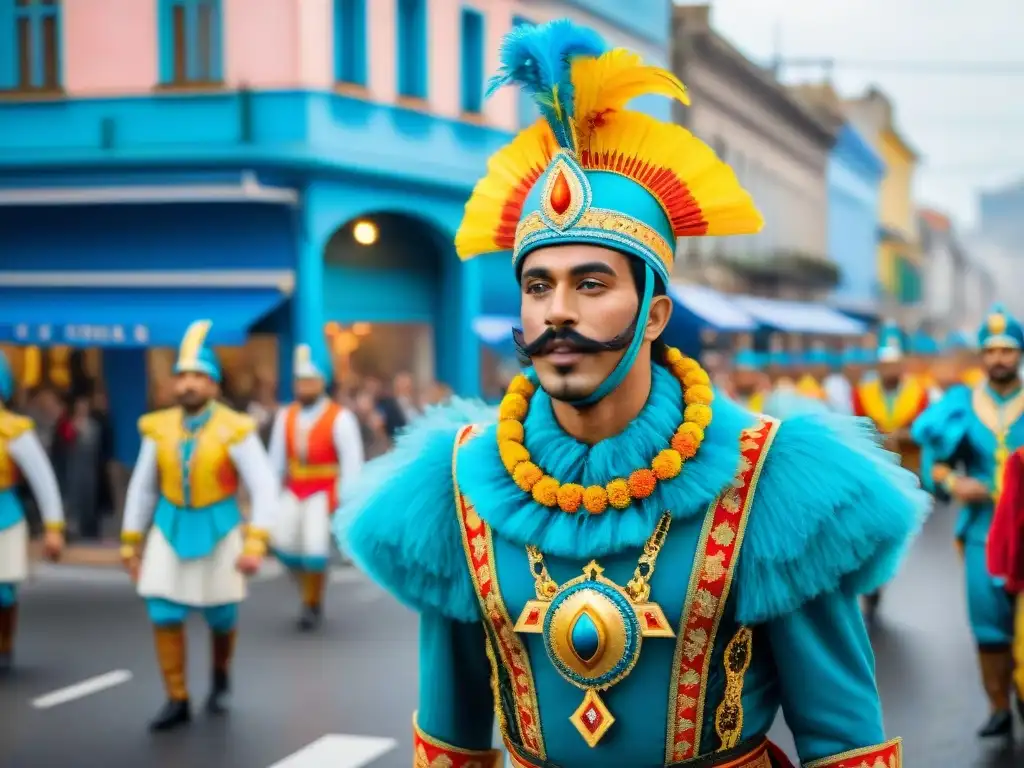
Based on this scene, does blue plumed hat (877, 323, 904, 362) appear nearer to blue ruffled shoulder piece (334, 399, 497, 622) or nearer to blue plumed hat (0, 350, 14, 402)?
blue plumed hat (0, 350, 14, 402)

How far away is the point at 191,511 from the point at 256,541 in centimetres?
41

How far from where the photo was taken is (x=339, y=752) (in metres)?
7.23

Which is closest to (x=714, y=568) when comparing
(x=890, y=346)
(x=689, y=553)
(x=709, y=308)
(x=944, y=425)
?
(x=689, y=553)

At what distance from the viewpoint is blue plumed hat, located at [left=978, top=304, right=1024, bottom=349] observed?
7770mm

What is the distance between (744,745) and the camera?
2.81m

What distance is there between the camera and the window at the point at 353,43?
17.6m

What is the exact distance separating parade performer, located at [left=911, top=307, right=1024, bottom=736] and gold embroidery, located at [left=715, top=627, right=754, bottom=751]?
483cm

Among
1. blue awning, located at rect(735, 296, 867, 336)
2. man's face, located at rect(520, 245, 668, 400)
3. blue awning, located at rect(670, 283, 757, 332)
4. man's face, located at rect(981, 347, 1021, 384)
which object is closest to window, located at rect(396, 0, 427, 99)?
blue awning, located at rect(670, 283, 757, 332)

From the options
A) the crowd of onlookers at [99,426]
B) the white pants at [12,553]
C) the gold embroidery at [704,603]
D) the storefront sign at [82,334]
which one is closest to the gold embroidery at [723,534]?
the gold embroidery at [704,603]

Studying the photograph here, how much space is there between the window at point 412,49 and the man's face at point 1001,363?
1216 centimetres

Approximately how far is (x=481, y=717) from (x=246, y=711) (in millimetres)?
5386

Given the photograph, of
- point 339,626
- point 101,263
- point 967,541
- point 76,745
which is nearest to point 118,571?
point 339,626

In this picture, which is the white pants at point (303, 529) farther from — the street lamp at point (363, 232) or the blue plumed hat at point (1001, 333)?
the street lamp at point (363, 232)

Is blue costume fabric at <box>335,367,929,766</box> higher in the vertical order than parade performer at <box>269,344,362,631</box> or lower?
higher
